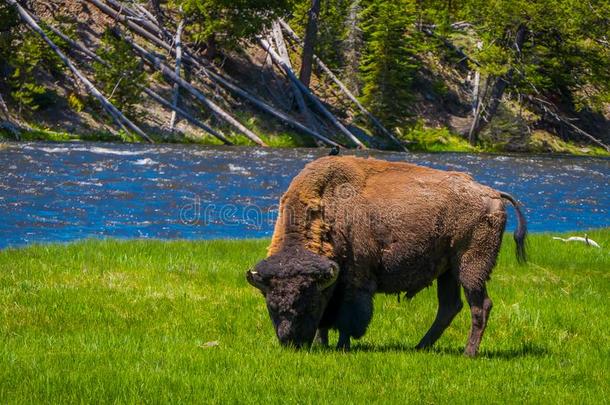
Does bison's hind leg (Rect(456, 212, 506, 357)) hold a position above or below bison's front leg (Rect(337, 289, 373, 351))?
above

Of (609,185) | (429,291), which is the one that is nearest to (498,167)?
(609,185)


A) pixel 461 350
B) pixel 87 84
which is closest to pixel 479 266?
pixel 461 350

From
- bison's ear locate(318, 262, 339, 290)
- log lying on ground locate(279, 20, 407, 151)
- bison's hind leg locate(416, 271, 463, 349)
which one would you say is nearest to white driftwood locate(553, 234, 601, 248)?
bison's hind leg locate(416, 271, 463, 349)

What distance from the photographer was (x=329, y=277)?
27.3ft

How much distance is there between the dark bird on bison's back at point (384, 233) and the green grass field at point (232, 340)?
52 cm

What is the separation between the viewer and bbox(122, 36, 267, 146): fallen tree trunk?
33125mm

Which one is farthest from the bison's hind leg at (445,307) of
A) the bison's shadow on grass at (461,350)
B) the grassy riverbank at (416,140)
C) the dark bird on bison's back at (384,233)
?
the grassy riverbank at (416,140)

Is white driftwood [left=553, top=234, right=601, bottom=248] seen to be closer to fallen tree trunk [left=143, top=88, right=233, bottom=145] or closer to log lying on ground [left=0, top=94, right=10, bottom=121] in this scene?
fallen tree trunk [left=143, top=88, right=233, bottom=145]

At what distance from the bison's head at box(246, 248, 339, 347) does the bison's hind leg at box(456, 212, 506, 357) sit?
1433mm

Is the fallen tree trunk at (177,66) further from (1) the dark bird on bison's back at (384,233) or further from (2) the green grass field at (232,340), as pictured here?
(1) the dark bird on bison's back at (384,233)

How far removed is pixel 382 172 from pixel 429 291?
3395 mm

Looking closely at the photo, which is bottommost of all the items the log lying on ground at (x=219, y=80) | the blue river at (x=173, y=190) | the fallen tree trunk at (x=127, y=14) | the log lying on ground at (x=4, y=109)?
the blue river at (x=173, y=190)

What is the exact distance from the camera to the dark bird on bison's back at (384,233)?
28.6 ft

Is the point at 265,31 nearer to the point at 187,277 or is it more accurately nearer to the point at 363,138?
the point at 363,138
